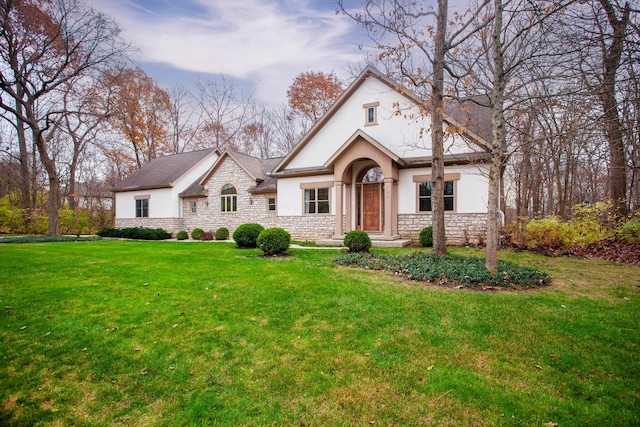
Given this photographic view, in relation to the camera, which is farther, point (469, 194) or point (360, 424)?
point (469, 194)

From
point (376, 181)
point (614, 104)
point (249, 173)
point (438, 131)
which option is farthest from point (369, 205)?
point (614, 104)

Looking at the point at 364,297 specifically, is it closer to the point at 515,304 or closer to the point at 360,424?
the point at 515,304

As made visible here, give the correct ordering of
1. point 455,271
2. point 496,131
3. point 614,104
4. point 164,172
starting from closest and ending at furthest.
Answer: point 614,104 < point 496,131 < point 455,271 < point 164,172

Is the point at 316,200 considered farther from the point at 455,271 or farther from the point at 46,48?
the point at 46,48

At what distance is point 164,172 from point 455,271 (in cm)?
2182

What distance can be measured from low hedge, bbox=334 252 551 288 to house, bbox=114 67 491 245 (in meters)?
4.92

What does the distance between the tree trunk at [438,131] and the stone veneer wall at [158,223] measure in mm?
17599

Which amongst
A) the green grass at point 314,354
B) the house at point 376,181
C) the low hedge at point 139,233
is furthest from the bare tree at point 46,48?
the green grass at point 314,354

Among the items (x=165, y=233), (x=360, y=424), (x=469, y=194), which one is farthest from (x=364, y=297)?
(x=165, y=233)

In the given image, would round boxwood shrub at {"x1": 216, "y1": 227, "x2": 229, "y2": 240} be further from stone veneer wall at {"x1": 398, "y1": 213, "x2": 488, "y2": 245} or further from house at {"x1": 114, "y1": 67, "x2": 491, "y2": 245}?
stone veneer wall at {"x1": 398, "y1": 213, "x2": 488, "y2": 245}

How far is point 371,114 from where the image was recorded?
1492 cm

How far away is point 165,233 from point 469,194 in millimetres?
17419

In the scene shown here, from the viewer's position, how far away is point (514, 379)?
313 cm

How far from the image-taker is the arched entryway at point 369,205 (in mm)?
14992
